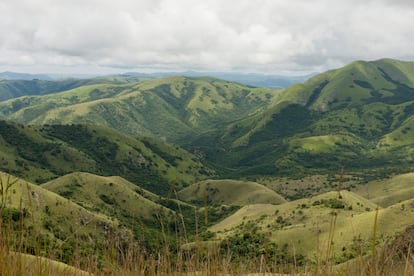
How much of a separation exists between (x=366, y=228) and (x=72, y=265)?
79314 mm

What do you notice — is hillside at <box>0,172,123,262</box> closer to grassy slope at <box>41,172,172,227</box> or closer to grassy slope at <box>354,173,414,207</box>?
grassy slope at <box>41,172,172,227</box>

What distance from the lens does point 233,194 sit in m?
182

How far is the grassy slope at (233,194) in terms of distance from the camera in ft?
549

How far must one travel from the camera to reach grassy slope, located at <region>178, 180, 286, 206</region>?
6590 inches

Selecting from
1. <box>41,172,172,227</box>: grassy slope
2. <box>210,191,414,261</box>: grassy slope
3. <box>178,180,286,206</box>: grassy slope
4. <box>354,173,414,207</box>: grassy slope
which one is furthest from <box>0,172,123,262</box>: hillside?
<box>178,180,286,206</box>: grassy slope

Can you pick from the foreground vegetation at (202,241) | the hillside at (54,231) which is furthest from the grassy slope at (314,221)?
the hillside at (54,231)

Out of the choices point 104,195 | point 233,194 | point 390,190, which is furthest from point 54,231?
point 390,190

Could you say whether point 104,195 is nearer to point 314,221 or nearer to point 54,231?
point 314,221

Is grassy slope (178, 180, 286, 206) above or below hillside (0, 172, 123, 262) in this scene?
below

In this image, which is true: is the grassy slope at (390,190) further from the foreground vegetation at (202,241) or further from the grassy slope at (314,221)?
the grassy slope at (314,221)

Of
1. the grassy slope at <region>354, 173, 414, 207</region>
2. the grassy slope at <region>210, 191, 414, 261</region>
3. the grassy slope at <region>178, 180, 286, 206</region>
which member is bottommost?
the grassy slope at <region>178, 180, 286, 206</region>

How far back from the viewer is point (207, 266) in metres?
4.71

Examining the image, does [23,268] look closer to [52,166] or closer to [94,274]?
[94,274]

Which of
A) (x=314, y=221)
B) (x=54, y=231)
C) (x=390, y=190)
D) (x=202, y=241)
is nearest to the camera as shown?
(x=202, y=241)
